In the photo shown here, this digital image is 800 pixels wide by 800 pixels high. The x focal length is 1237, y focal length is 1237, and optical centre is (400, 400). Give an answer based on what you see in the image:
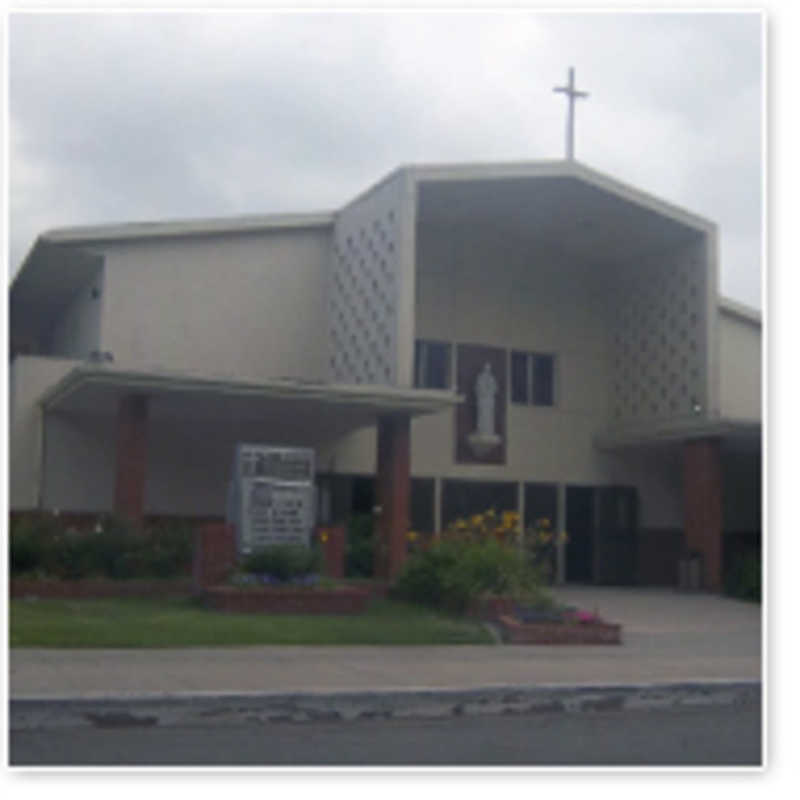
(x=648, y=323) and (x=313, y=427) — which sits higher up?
(x=648, y=323)

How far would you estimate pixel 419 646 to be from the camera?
14492 millimetres

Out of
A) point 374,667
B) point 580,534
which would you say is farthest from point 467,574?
point 580,534

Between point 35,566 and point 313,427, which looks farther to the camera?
point 313,427

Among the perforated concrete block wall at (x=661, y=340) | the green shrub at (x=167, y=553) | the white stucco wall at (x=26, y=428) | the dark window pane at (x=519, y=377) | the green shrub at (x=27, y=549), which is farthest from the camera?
the dark window pane at (x=519, y=377)

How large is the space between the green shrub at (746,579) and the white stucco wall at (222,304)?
28.7 feet

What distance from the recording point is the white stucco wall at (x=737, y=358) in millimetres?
27156

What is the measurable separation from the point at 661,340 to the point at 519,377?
3.08 meters

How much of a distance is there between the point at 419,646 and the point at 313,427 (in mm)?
9679

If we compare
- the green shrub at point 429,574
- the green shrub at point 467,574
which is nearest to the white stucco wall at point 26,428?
the green shrub at point 429,574

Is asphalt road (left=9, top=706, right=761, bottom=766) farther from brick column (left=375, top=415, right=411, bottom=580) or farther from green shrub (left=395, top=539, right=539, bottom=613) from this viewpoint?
brick column (left=375, top=415, right=411, bottom=580)

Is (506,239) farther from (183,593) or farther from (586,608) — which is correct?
(183,593)

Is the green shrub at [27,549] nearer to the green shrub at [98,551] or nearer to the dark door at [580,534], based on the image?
the green shrub at [98,551]

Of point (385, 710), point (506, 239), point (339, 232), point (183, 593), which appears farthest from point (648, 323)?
point (385, 710)

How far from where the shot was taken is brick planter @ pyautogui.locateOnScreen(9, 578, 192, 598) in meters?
16.2
